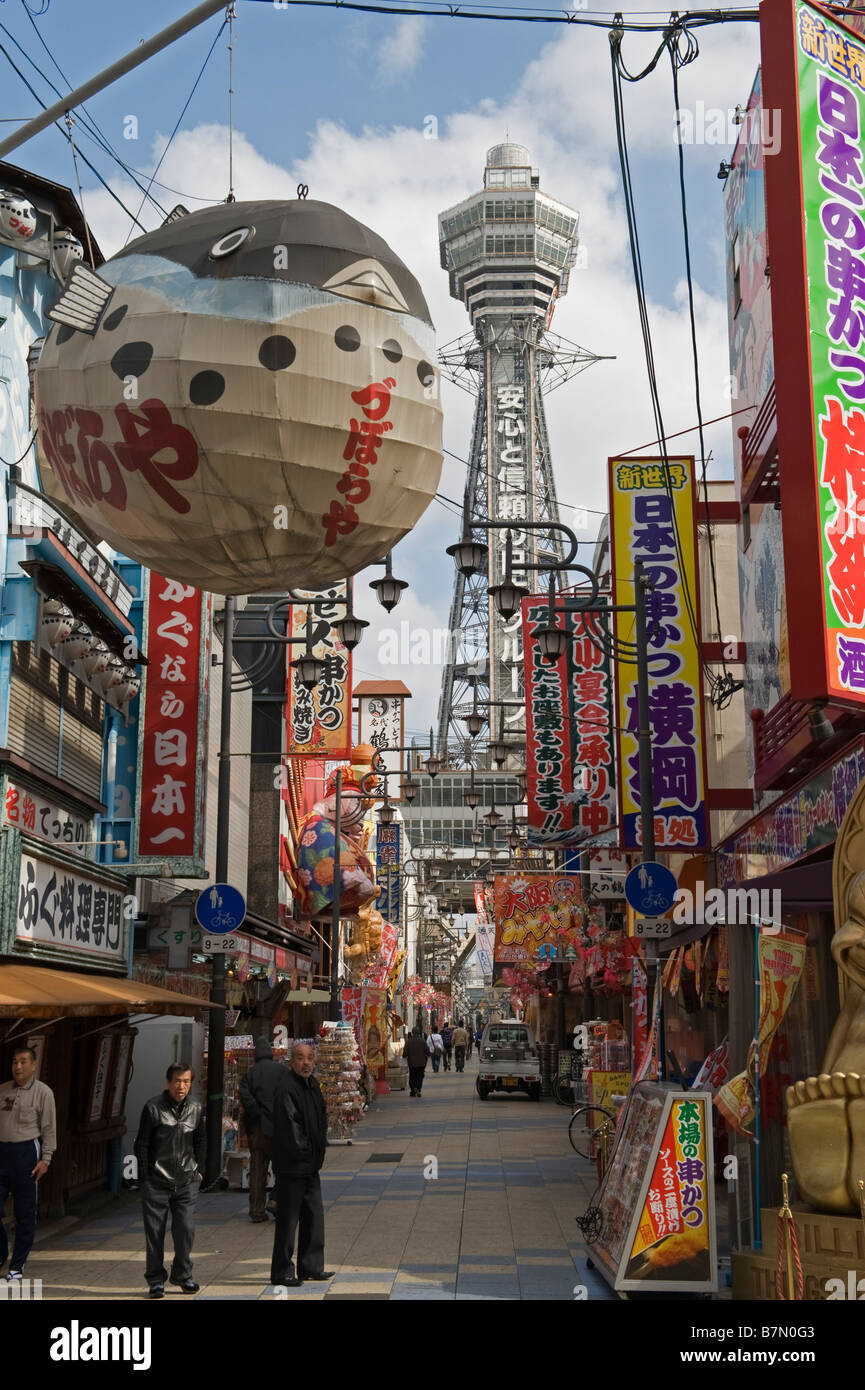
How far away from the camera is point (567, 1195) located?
16.7 metres

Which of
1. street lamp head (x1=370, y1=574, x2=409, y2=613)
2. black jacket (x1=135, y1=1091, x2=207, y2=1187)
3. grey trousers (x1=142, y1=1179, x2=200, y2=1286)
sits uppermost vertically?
street lamp head (x1=370, y1=574, x2=409, y2=613)

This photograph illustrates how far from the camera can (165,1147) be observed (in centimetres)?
1058

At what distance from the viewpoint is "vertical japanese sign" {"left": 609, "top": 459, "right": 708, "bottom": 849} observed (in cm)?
1883

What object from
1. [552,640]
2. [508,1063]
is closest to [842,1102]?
[552,640]

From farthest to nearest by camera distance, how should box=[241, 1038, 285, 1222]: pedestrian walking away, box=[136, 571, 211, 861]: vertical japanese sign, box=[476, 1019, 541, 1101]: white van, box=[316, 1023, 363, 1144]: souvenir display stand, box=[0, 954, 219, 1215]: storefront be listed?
box=[476, 1019, 541, 1101]: white van < box=[316, 1023, 363, 1144]: souvenir display stand < box=[136, 571, 211, 861]: vertical japanese sign < box=[241, 1038, 285, 1222]: pedestrian walking away < box=[0, 954, 219, 1215]: storefront

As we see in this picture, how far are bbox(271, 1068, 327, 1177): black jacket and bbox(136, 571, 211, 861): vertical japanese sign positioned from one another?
6.77 metres

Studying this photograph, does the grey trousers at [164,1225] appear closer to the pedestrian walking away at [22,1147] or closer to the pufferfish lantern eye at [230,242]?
the pedestrian walking away at [22,1147]

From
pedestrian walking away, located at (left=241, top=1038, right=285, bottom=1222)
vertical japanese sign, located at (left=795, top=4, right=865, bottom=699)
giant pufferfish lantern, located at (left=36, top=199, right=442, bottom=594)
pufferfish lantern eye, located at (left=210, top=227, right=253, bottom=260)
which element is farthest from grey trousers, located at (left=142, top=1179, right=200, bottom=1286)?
pufferfish lantern eye, located at (left=210, top=227, right=253, bottom=260)

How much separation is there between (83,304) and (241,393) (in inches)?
39.1

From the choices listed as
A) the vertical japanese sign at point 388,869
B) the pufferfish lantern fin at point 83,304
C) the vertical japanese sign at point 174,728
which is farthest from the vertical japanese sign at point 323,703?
the vertical japanese sign at point 388,869

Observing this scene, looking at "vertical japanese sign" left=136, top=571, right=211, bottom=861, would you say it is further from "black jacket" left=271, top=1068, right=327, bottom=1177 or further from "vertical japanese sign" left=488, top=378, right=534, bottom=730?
"vertical japanese sign" left=488, top=378, right=534, bottom=730

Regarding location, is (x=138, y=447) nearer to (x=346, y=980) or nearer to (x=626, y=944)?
(x=626, y=944)
